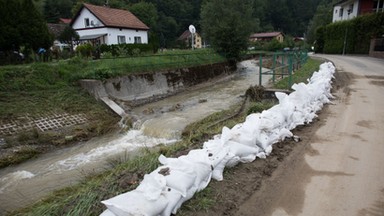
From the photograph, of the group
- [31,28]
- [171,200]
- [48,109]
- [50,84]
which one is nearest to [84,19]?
[31,28]

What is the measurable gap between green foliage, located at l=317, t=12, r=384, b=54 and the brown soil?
24469mm

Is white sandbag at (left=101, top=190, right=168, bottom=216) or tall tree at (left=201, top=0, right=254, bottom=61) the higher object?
tall tree at (left=201, top=0, right=254, bottom=61)

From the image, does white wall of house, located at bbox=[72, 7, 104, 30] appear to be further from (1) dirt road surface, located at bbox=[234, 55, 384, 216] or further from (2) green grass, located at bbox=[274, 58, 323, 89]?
(1) dirt road surface, located at bbox=[234, 55, 384, 216]

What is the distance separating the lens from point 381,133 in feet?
16.9

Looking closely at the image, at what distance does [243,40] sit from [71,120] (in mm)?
17214

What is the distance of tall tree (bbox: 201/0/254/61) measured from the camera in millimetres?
22188

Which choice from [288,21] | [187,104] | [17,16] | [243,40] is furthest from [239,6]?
[288,21]

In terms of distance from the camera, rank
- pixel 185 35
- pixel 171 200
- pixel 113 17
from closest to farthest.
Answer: pixel 171 200, pixel 113 17, pixel 185 35

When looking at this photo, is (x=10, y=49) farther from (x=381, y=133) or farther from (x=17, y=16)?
(x=381, y=133)

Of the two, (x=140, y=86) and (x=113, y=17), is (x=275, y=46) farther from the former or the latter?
(x=140, y=86)

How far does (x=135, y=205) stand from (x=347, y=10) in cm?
4014

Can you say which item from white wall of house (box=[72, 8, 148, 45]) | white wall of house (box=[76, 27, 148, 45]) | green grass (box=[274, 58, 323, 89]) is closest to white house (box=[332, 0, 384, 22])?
green grass (box=[274, 58, 323, 89])

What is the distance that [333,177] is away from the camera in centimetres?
360

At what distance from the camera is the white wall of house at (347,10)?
31781 mm
